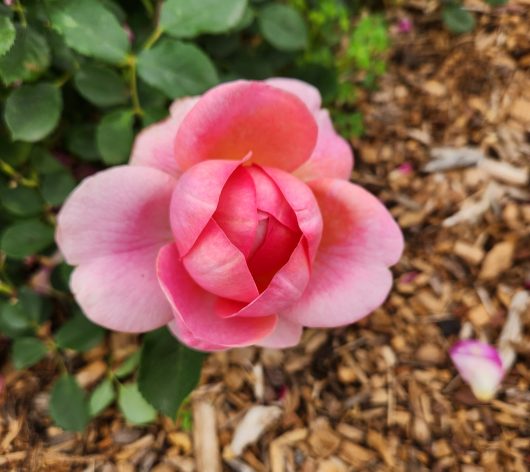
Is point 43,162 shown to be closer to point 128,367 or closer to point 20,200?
point 20,200

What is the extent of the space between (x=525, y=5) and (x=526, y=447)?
3.43 ft

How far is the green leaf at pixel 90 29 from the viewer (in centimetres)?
73

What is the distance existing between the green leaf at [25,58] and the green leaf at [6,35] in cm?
5

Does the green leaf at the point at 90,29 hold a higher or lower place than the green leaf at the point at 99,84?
higher

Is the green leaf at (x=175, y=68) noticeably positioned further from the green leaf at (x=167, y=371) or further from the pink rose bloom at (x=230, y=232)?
the green leaf at (x=167, y=371)

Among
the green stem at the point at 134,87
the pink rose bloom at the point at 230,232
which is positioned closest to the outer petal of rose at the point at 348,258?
the pink rose bloom at the point at 230,232

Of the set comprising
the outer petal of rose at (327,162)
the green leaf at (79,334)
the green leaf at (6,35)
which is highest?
the green leaf at (6,35)

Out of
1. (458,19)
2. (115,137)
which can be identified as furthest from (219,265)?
(458,19)

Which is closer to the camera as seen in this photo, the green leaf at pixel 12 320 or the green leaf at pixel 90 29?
the green leaf at pixel 90 29

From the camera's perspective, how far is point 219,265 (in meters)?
0.58

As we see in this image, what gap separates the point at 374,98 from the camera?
4.38 feet

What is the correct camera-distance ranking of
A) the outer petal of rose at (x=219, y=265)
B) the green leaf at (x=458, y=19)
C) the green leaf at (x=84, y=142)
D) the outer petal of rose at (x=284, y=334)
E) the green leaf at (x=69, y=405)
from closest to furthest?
the outer petal of rose at (x=219, y=265) < the outer petal of rose at (x=284, y=334) < the green leaf at (x=69, y=405) < the green leaf at (x=84, y=142) < the green leaf at (x=458, y=19)

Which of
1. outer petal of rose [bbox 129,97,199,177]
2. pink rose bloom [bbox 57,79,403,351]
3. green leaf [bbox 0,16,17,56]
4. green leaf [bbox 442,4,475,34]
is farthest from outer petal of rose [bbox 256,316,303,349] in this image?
green leaf [bbox 442,4,475,34]

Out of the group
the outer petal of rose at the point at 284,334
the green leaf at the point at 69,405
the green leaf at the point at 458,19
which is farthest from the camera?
the green leaf at the point at 458,19
